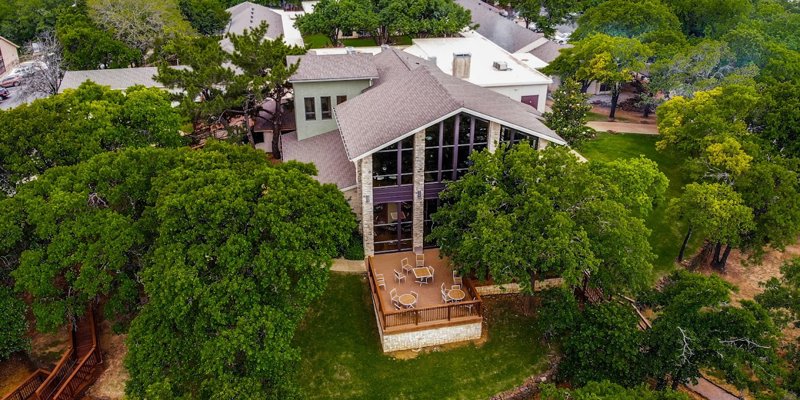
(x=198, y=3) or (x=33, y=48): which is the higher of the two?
(x=198, y=3)

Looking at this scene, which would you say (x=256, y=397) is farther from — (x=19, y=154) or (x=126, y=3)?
(x=126, y=3)

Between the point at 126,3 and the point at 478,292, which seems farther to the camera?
the point at 126,3

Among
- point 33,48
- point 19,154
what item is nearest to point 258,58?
point 19,154

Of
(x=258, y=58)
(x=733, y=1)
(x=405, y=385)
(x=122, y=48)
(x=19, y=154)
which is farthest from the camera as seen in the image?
(x=733, y=1)

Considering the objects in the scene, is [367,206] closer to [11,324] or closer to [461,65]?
[11,324]

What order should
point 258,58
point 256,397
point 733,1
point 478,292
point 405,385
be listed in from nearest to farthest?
point 256,397
point 405,385
point 478,292
point 258,58
point 733,1

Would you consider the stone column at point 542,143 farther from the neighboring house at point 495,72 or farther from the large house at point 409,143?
the neighboring house at point 495,72

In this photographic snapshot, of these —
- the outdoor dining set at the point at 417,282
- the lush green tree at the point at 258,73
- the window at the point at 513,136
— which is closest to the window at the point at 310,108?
the lush green tree at the point at 258,73
